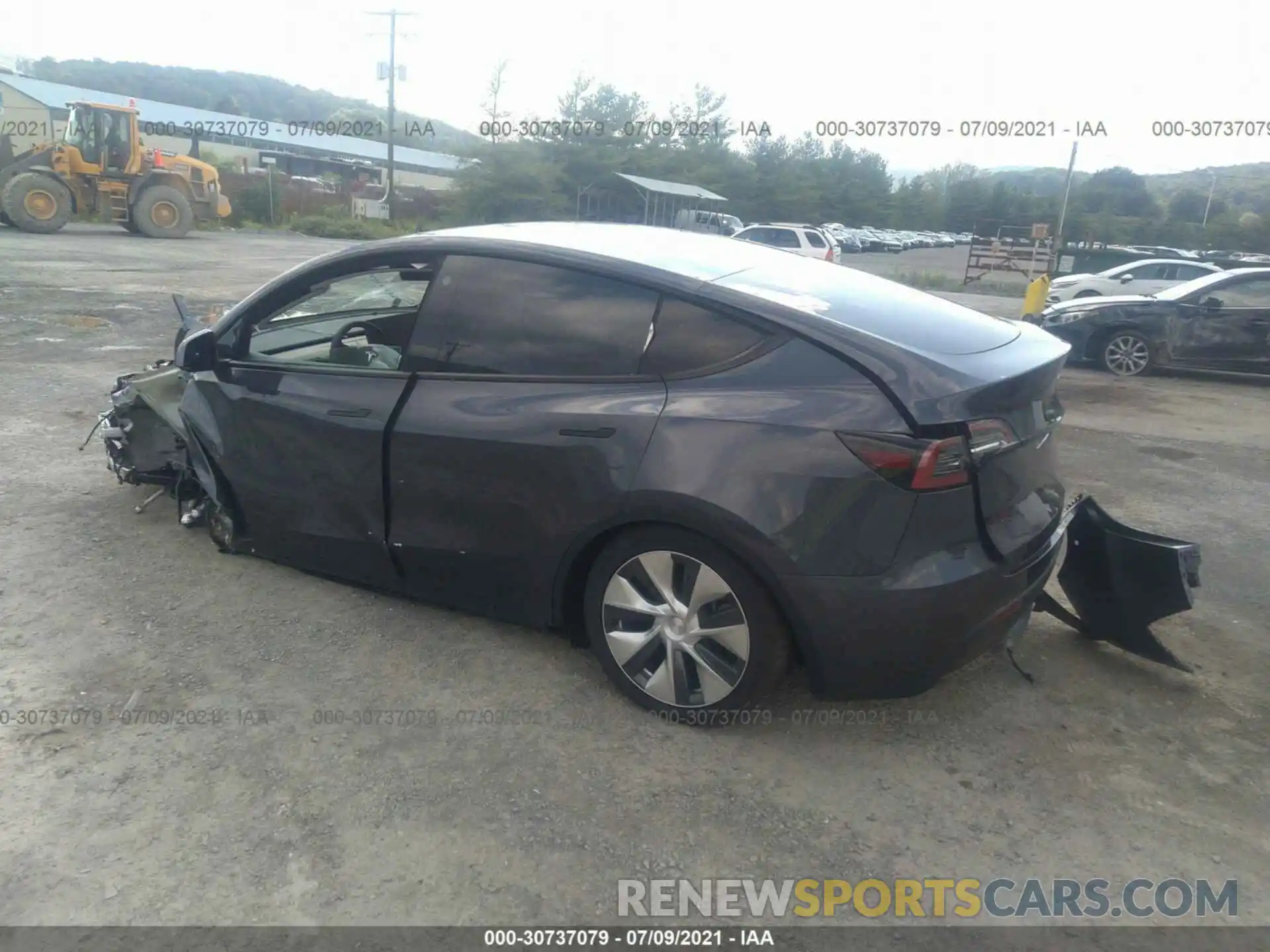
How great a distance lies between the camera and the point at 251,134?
54594 millimetres

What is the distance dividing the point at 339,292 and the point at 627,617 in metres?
2.12

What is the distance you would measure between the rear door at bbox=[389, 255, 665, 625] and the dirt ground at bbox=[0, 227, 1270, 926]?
44 centimetres

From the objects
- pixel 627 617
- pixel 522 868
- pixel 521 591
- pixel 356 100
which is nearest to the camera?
pixel 522 868

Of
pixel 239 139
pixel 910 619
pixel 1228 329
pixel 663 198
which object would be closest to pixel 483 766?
pixel 910 619

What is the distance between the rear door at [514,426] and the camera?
125 inches

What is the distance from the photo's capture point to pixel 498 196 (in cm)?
4450

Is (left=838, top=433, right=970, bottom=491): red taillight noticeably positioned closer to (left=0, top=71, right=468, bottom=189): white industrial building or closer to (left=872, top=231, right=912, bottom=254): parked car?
(left=0, top=71, right=468, bottom=189): white industrial building

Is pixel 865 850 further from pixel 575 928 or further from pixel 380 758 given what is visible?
pixel 380 758

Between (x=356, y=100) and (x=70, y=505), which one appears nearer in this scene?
(x=70, y=505)

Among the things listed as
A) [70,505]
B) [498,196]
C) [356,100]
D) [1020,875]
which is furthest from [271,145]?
[356,100]

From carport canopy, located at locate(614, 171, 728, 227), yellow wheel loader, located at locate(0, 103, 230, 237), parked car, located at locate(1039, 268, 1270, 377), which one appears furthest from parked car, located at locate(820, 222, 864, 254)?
parked car, located at locate(1039, 268, 1270, 377)

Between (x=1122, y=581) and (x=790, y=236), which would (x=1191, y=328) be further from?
(x=790, y=236)

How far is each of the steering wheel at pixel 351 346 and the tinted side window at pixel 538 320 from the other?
1.63ft

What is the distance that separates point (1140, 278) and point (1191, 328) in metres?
8.52
